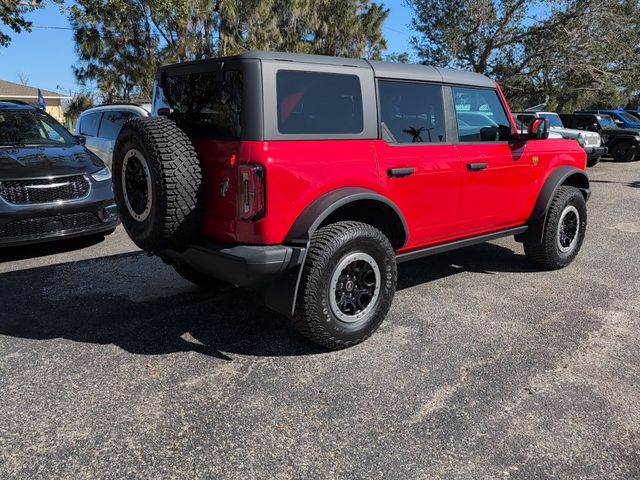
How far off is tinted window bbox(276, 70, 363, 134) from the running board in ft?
3.54

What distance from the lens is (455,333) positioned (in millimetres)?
3816

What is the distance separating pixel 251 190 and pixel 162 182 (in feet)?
1.80

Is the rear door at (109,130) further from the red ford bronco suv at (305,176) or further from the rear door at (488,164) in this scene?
the rear door at (488,164)

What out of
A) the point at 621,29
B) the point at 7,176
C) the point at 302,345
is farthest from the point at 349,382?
the point at 621,29

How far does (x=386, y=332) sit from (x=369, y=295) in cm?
39

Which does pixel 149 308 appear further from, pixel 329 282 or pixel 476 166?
pixel 476 166

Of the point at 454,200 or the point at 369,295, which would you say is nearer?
the point at 369,295

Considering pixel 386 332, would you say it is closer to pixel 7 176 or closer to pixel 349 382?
pixel 349 382

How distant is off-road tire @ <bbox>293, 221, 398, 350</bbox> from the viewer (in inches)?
128

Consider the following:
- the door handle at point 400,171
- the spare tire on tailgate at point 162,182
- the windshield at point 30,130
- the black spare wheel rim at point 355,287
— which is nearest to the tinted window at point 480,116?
the door handle at point 400,171

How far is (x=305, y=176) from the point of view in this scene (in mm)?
3236

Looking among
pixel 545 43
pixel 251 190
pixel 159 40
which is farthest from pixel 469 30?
pixel 251 190

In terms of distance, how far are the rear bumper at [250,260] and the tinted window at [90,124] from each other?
7.16 metres

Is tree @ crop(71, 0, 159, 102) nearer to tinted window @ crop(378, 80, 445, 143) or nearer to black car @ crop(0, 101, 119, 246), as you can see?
black car @ crop(0, 101, 119, 246)
